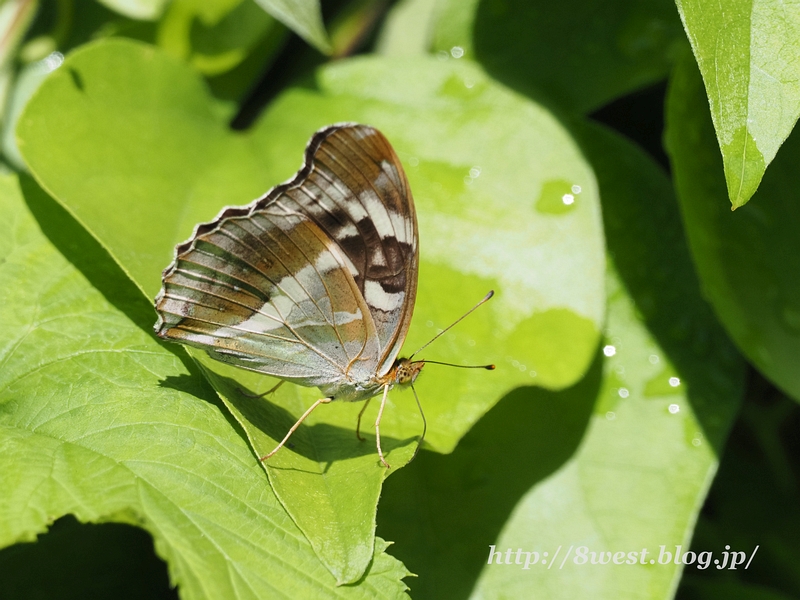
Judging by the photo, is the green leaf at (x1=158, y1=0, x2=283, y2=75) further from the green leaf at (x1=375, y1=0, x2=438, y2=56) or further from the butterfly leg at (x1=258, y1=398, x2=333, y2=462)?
the butterfly leg at (x1=258, y1=398, x2=333, y2=462)

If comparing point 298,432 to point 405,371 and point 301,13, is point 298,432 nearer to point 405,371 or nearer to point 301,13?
point 405,371

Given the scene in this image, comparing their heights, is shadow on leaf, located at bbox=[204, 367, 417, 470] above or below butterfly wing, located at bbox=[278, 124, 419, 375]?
below

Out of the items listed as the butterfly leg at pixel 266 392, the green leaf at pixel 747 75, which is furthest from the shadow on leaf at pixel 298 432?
the green leaf at pixel 747 75

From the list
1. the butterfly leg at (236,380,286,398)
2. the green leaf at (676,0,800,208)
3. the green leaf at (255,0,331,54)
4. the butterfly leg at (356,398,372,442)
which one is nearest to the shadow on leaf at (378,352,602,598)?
the butterfly leg at (356,398,372,442)

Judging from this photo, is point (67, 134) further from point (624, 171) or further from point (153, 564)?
point (624, 171)

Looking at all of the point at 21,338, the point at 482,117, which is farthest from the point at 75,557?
the point at 482,117

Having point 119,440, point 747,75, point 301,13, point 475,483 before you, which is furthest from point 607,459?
point 301,13

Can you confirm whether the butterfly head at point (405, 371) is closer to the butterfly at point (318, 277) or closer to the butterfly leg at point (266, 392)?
the butterfly at point (318, 277)
